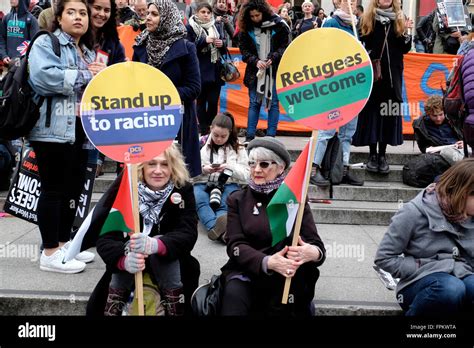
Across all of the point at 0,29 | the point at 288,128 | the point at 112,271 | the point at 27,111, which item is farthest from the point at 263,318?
the point at 0,29

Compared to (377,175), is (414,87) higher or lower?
higher

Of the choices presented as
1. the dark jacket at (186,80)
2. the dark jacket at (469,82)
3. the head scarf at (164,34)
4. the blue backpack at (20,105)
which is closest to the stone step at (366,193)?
the dark jacket at (186,80)

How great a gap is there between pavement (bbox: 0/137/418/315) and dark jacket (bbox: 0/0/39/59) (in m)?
4.61

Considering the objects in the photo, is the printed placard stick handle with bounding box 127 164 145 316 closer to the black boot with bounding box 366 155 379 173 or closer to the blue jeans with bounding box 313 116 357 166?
the blue jeans with bounding box 313 116 357 166

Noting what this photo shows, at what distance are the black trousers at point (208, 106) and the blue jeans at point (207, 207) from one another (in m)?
2.02

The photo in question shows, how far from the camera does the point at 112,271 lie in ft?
10.8

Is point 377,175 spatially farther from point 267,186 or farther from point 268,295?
point 268,295

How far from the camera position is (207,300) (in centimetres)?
327

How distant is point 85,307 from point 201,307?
890 mm

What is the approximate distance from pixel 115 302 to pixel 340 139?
3331mm

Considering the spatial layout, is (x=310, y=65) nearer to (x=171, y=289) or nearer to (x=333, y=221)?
(x=171, y=289)

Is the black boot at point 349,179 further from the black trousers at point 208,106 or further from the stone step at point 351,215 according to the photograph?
the black trousers at point 208,106

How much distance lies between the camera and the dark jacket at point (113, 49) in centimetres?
421

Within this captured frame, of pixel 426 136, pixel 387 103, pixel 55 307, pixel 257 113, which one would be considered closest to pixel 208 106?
pixel 257 113
